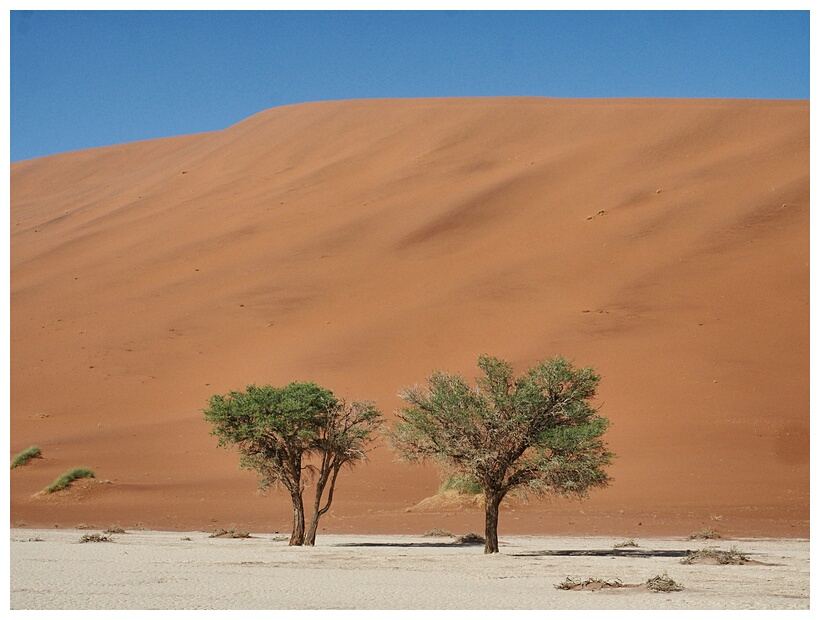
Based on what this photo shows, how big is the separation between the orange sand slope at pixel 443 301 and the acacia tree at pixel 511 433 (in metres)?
6.53

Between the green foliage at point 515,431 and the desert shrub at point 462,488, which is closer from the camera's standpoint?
the green foliage at point 515,431

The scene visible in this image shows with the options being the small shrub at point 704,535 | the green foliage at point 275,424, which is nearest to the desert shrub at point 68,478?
the green foliage at point 275,424

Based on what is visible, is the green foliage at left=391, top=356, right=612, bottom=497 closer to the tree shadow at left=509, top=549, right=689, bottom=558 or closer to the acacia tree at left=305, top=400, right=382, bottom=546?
the tree shadow at left=509, top=549, right=689, bottom=558

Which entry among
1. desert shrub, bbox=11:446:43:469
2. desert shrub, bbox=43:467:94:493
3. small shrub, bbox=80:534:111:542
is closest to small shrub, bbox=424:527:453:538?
small shrub, bbox=80:534:111:542

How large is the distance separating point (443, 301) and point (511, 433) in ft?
80.8

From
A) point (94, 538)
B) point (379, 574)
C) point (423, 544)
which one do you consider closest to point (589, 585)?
point (379, 574)

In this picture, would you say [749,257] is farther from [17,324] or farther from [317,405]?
[17,324]

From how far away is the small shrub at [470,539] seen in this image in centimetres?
2311

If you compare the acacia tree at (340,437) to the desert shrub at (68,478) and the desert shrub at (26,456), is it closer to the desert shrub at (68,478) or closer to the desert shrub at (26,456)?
the desert shrub at (68,478)

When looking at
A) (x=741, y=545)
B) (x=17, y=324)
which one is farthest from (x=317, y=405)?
(x=17, y=324)

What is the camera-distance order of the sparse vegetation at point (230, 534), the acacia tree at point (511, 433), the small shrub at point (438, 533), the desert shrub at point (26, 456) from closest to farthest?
the acacia tree at point (511, 433) < the sparse vegetation at point (230, 534) < the small shrub at point (438, 533) < the desert shrub at point (26, 456)

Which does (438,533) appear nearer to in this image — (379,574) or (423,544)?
(423,544)

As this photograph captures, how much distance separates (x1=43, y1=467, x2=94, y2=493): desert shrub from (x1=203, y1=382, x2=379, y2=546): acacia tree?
10.2 m

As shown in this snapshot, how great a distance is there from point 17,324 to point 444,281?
2135cm
